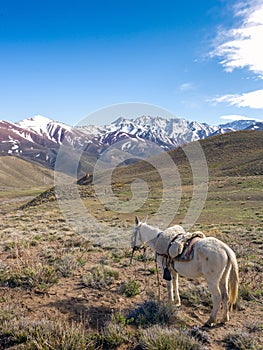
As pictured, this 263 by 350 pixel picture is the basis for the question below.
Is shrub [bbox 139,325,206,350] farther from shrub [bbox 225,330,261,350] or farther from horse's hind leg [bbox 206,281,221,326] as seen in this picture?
horse's hind leg [bbox 206,281,221,326]

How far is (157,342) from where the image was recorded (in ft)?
15.7

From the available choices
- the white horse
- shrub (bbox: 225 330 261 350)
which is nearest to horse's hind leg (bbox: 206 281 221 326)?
the white horse

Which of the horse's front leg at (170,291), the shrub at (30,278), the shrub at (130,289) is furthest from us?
the shrub at (30,278)

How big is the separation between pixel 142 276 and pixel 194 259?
11.5 ft

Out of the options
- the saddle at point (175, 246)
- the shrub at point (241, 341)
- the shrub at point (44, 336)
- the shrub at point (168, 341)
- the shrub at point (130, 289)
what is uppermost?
the saddle at point (175, 246)

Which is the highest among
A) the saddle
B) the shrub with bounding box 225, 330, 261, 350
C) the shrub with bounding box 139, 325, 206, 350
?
the saddle

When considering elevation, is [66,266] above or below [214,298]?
below

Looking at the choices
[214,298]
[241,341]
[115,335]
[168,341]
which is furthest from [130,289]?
[241,341]

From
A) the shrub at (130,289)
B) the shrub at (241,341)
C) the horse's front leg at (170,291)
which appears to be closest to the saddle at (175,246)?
the horse's front leg at (170,291)

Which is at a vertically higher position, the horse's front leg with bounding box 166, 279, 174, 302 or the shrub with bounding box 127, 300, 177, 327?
the horse's front leg with bounding box 166, 279, 174, 302

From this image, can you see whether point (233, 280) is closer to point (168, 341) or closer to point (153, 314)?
point (153, 314)

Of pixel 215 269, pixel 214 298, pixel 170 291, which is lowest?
pixel 170 291

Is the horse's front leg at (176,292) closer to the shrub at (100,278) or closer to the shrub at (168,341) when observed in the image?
the shrub at (168,341)

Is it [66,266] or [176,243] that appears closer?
[176,243]
